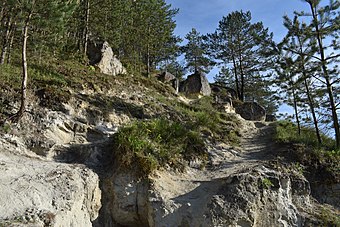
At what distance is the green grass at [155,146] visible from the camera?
9.42 m

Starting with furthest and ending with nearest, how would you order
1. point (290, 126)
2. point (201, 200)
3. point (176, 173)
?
point (290, 126)
point (176, 173)
point (201, 200)

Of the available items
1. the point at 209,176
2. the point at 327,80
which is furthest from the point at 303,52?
the point at 209,176

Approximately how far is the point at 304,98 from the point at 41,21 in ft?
40.8

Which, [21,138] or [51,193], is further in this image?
[21,138]

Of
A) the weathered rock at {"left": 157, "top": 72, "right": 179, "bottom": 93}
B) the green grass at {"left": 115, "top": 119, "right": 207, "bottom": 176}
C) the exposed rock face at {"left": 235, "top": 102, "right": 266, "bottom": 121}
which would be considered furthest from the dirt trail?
the weathered rock at {"left": 157, "top": 72, "right": 179, "bottom": 93}

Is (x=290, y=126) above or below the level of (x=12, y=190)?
above

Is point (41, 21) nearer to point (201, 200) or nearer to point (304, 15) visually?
point (201, 200)

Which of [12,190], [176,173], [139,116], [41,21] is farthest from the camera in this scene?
[139,116]

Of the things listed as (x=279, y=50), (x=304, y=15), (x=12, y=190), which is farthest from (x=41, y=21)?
(x=304, y=15)

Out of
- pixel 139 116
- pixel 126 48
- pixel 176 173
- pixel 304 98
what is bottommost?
pixel 176 173

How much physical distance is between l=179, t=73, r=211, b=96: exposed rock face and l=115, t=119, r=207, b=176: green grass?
48.3 feet

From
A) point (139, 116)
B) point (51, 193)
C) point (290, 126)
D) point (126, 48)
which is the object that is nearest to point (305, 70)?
point (290, 126)

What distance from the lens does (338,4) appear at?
14977 mm

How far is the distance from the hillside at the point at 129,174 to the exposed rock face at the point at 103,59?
7.17 m
